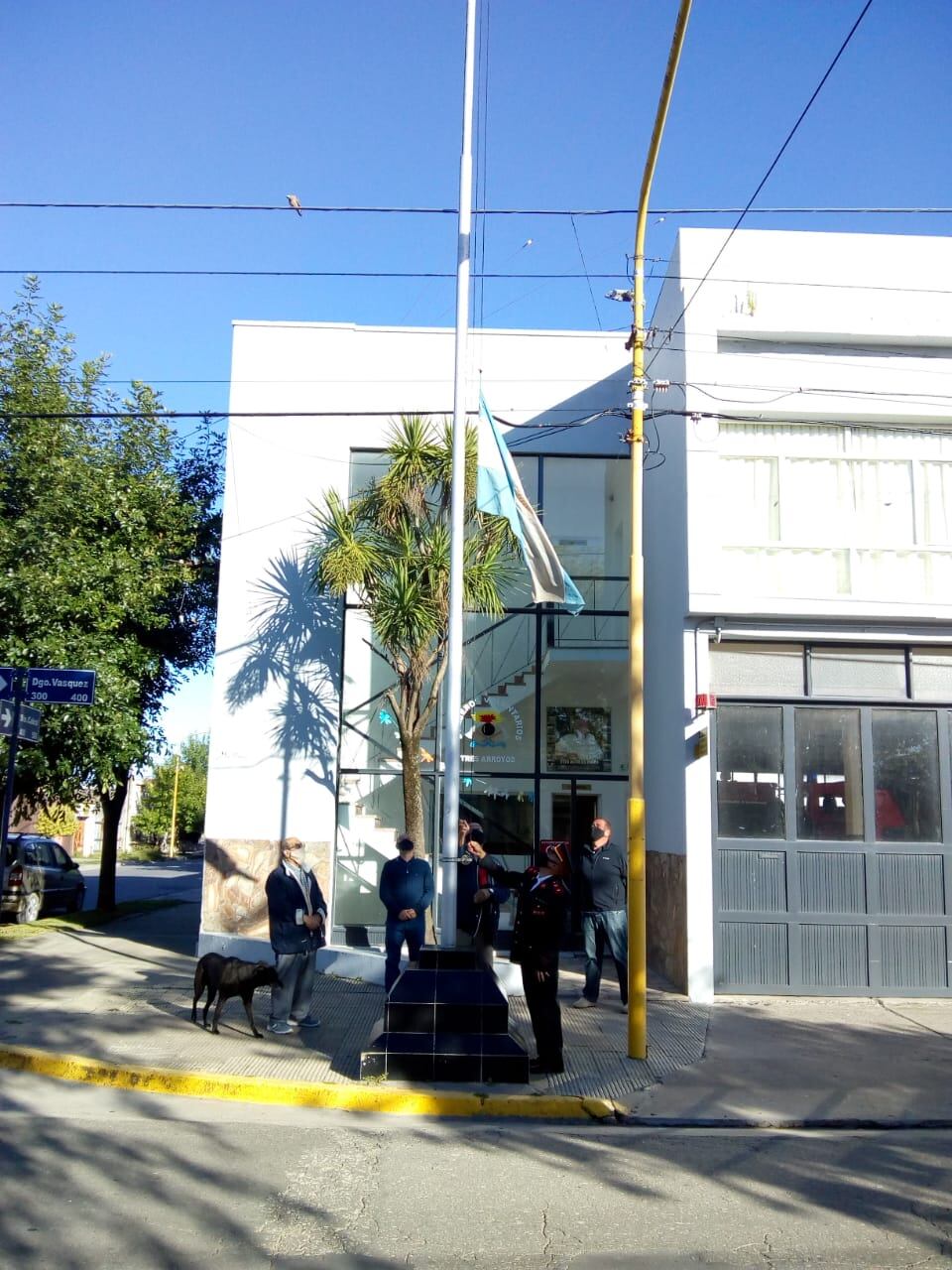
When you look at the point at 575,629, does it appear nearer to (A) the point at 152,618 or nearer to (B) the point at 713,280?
(B) the point at 713,280

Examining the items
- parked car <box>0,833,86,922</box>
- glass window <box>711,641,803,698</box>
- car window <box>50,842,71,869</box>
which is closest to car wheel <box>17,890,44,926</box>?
parked car <box>0,833,86,922</box>

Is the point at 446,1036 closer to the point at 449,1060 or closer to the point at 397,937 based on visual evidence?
the point at 449,1060

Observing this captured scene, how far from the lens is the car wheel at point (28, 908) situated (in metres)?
19.2

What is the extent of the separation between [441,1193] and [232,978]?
411 cm

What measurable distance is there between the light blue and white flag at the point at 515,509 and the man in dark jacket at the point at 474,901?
2.59 m

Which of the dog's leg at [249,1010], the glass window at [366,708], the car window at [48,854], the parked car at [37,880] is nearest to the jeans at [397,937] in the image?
the dog's leg at [249,1010]

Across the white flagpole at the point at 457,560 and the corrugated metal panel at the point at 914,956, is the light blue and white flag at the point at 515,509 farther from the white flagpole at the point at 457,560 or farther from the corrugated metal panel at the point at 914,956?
the corrugated metal panel at the point at 914,956

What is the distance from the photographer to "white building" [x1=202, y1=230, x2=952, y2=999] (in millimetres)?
11805

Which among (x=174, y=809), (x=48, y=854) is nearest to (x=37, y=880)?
(x=48, y=854)

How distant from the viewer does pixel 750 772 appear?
12055mm

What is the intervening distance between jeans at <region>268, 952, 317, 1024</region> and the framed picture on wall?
5.41 m

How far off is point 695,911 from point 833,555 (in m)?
4.30

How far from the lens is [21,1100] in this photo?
25.8ft

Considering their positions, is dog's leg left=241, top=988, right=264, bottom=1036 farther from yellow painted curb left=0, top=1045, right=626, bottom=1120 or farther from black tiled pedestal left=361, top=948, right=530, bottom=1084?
black tiled pedestal left=361, top=948, right=530, bottom=1084
